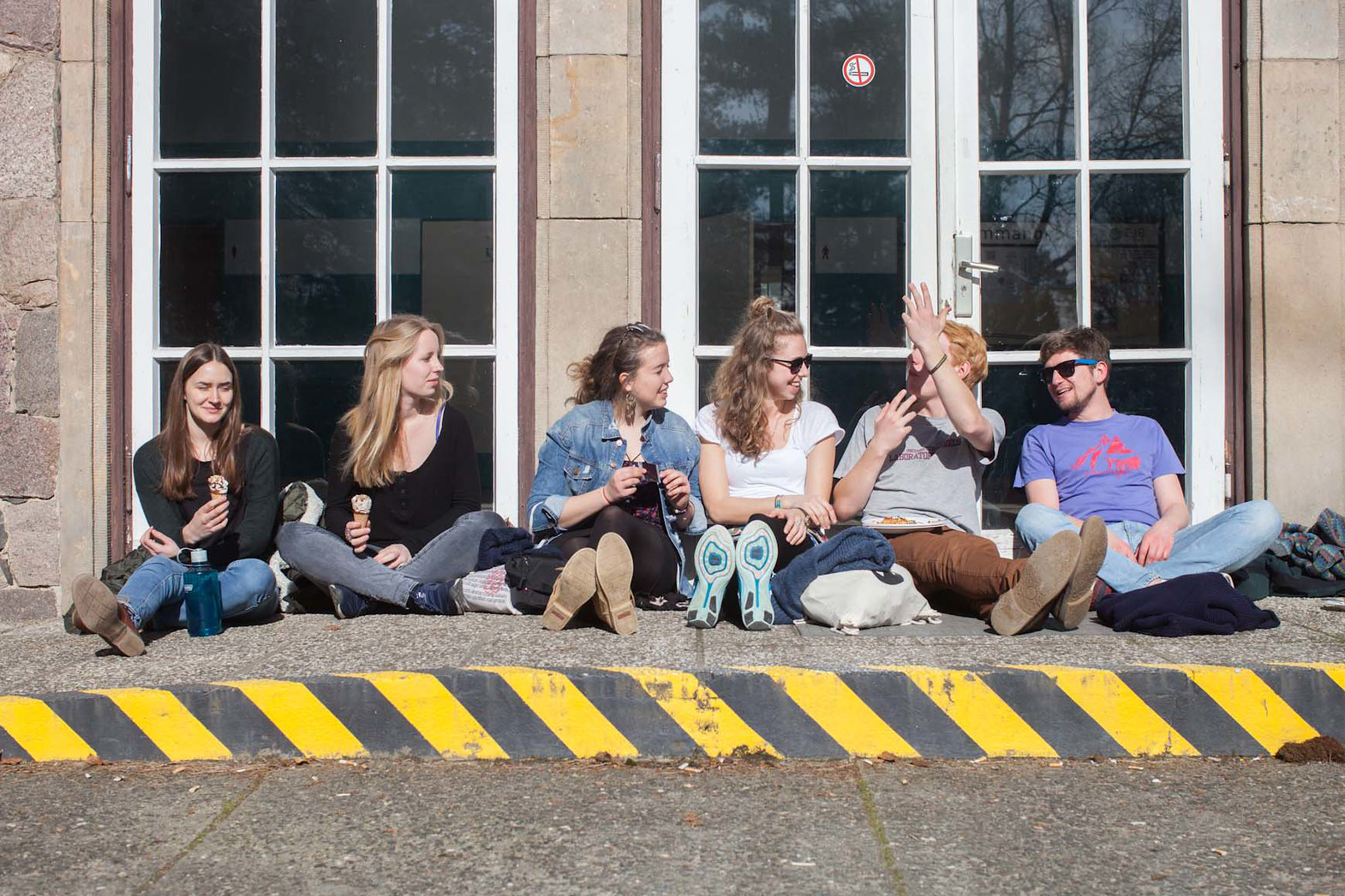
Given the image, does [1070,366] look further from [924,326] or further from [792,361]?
[792,361]

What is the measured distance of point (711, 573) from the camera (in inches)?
147

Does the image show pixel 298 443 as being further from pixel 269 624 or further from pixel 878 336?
pixel 878 336

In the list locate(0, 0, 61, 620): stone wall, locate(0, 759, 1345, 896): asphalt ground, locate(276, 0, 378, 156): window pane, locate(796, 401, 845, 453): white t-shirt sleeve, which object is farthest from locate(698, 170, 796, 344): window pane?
locate(0, 0, 61, 620): stone wall

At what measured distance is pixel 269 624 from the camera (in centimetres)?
412

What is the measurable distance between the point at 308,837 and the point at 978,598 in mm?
2261

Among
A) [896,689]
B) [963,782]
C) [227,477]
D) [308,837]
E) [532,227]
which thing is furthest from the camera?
[532,227]

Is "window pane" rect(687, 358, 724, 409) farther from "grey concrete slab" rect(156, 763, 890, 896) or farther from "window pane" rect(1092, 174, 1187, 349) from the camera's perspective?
"grey concrete slab" rect(156, 763, 890, 896)

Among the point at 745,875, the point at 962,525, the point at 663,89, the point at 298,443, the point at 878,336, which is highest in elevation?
the point at 663,89

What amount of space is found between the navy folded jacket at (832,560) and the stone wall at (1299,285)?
78.1 inches

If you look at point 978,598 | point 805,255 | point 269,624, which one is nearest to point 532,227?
point 805,255

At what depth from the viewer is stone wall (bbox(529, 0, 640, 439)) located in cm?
488

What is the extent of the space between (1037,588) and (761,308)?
1.58 m

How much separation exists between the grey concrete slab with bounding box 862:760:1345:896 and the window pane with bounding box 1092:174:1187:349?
237 cm

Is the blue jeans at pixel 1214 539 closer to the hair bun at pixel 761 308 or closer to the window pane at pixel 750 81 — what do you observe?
the hair bun at pixel 761 308
